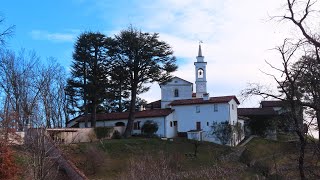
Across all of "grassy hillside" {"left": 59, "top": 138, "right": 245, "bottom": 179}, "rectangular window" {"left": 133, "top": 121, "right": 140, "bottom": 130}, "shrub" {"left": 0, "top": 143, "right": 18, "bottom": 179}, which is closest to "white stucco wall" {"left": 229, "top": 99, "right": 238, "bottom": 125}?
"grassy hillside" {"left": 59, "top": 138, "right": 245, "bottom": 179}

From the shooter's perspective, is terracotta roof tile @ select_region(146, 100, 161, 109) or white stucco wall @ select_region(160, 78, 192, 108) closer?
white stucco wall @ select_region(160, 78, 192, 108)

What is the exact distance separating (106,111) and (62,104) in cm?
1229

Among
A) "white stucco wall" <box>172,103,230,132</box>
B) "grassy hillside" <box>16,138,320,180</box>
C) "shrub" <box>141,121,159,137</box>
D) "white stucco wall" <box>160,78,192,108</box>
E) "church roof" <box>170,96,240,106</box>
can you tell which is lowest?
"grassy hillside" <box>16,138,320,180</box>

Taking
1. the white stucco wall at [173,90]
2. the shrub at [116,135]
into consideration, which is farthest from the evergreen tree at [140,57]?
the white stucco wall at [173,90]

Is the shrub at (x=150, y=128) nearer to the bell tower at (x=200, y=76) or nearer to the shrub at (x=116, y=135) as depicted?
the shrub at (x=116, y=135)

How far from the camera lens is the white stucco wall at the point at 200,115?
186 feet

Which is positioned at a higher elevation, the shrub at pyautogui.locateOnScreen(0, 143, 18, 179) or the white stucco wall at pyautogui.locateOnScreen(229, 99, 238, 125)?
the white stucco wall at pyautogui.locateOnScreen(229, 99, 238, 125)

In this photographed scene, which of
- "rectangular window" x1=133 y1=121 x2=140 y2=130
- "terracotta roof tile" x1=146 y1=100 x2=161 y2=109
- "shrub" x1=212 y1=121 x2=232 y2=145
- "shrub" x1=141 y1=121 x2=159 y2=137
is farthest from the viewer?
"terracotta roof tile" x1=146 y1=100 x2=161 y2=109

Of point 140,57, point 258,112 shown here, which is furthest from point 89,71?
point 258,112

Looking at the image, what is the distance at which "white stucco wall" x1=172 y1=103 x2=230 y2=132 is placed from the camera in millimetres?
56750

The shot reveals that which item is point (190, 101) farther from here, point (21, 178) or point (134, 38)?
point (21, 178)

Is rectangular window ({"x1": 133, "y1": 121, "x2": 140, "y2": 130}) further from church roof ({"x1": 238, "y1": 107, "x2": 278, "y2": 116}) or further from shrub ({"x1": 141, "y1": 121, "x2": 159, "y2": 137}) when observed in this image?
church roof ({"x1": 238, "y1": 107, "x2": 278, "y2": 116})

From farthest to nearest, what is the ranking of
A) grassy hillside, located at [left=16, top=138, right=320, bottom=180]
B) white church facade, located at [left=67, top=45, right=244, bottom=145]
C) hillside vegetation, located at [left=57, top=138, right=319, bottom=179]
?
1. white church facade, located at [left=67, top=45, right=244, bottom=145]
2. hillside vegetation, located at [left=57, top=138, right=319, bottom=179]
3. grassy hillside, located at [left=16, top=138, right=320, bottom=180]

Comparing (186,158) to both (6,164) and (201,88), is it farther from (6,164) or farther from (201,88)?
(201,88)
